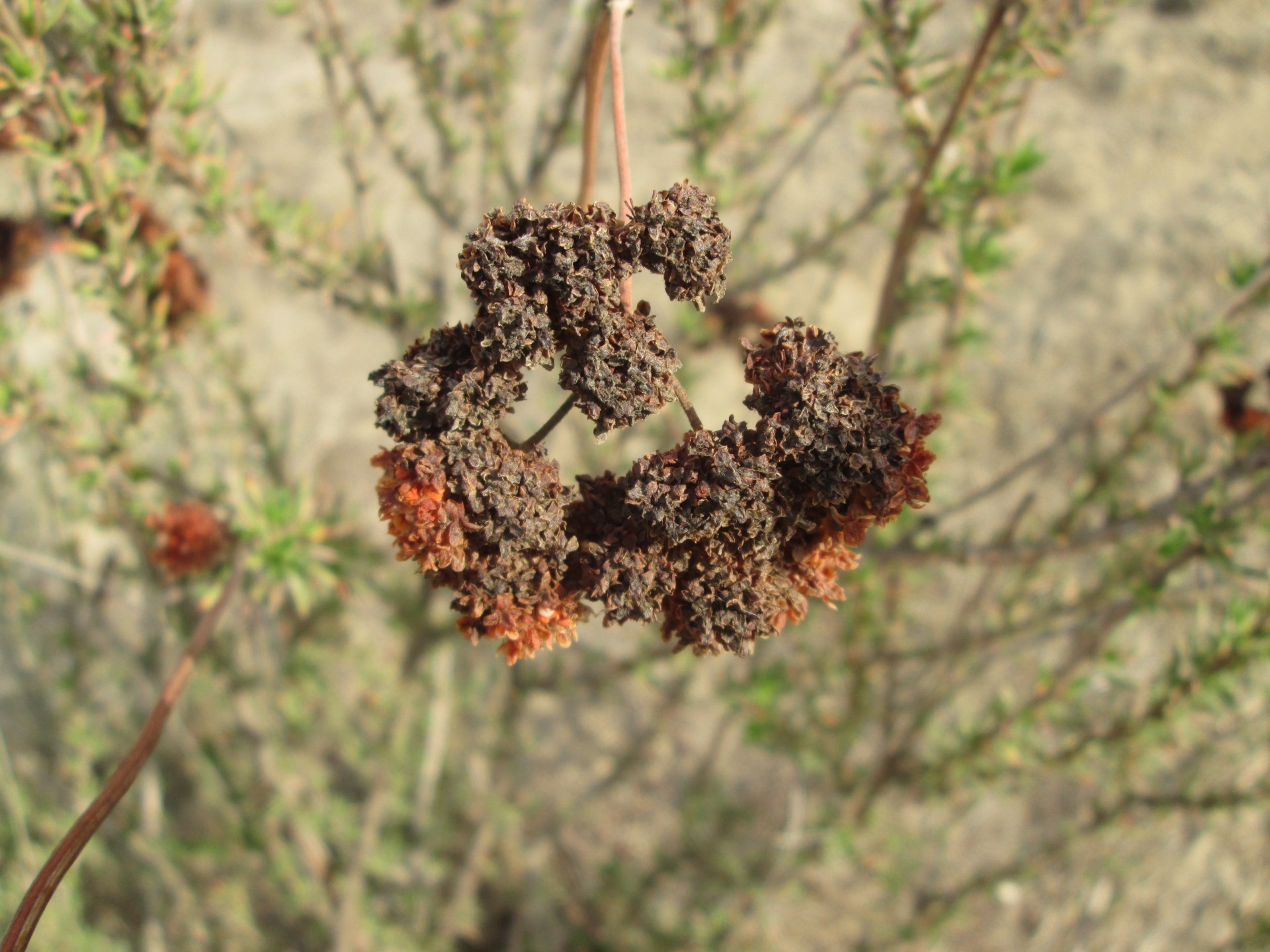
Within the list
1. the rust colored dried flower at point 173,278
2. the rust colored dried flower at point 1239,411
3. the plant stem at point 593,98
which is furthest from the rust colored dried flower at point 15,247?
the rust colored dried flower at point 1239,411

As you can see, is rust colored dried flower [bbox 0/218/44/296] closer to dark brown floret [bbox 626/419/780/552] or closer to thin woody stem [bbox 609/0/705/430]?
thin woody stem [bbox 609/0/705/430]

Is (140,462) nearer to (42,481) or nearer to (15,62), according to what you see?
(42,481)

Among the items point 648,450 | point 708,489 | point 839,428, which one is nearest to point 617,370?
point 708,489

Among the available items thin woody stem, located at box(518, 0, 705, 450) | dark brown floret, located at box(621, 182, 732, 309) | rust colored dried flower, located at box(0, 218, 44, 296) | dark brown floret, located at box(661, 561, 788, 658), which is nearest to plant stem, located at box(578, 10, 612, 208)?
thin woody stem, located at box(518, 0, 705, 450)

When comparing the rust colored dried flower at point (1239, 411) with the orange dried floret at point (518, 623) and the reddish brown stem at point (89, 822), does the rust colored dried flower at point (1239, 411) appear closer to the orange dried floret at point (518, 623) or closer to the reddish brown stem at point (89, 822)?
the orange dried floret at point (518, 623)

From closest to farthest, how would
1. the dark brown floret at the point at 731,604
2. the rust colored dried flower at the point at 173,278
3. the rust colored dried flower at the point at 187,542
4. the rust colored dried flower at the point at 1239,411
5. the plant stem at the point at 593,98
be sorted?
the dark brown floret at the point at 731,604 < the plant stem at the point at 593,98 < the rust colored dried flower at the point at 187,542 < the rust colored dried flower at the point at 173,278 < the rust colored dried flower at the point at 1239,411

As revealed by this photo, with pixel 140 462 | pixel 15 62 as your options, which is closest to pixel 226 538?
pixel 140 462
